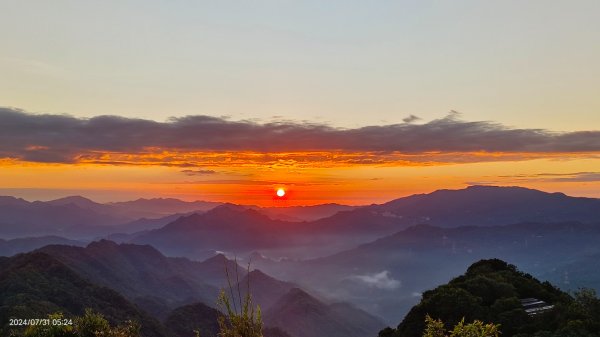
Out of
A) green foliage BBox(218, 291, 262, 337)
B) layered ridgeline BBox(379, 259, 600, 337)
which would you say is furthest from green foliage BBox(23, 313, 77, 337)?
layered ridgeline BBox(379, 259, 600, 337)

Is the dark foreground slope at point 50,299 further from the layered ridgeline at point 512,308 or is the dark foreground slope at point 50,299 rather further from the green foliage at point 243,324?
the green foliage at point 243,324

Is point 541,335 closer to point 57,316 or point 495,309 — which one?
point 495,309

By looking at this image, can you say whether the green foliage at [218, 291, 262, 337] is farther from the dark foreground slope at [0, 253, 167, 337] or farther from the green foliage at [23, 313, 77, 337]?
the dark foreground slope at [0, 253, 167, 337]

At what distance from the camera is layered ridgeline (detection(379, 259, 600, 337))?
41406 mm

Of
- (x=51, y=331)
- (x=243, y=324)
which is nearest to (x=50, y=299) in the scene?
(x=51, y=331)

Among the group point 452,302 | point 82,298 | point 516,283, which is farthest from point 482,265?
point 82,298

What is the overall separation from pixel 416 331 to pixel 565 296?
90.1ft

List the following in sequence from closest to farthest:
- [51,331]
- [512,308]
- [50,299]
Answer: [51,331], [512,308], [50,299]

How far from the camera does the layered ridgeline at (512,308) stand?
136 ft

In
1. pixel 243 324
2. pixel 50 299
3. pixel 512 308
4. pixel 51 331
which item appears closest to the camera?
pixel 243 324

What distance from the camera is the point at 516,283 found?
243 ft

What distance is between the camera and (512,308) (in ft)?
178

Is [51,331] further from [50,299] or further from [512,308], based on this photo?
[50,299]

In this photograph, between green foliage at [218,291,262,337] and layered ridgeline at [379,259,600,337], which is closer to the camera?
green foliage at [218,291,262,337]
